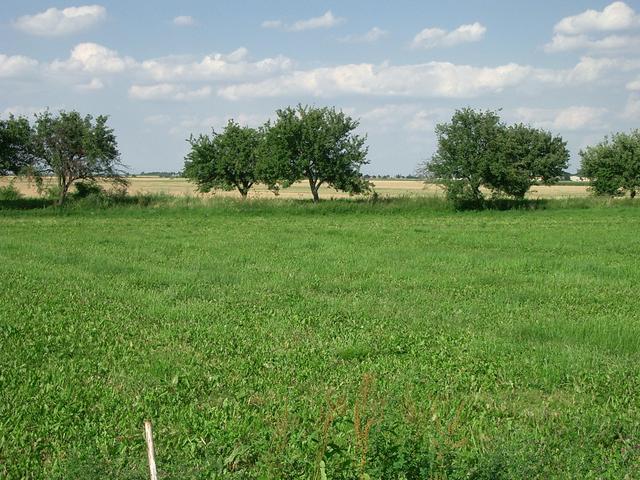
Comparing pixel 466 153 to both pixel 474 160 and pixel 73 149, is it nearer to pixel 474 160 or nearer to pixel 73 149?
pixel 474 160

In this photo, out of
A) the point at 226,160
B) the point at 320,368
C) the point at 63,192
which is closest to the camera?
the point at 320,368

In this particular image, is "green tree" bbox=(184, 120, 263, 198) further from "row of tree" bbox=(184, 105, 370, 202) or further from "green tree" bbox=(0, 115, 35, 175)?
"green tree" bbox=(0, 115, 35, 175)

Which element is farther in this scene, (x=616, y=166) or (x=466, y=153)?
(x=616, y=166)

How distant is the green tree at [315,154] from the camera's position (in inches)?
2040

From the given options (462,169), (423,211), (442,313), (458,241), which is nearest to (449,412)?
(442,313)

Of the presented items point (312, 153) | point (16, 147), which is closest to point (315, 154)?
point (312, 153)

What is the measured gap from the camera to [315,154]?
51344mm

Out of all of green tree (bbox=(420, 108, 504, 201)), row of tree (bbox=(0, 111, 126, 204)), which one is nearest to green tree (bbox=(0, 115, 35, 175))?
row of tree (bbox=(0, 111, 126, 204))

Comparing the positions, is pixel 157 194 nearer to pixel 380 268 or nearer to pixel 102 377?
pixel 380 268

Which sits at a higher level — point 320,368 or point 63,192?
point 63,192

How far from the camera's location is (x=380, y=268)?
54.5 feet

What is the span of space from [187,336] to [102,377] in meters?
1.98

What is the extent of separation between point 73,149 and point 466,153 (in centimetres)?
2915

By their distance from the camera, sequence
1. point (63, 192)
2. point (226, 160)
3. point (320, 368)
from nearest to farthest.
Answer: point (320, 368), point (63, 192), point (226, 160)
